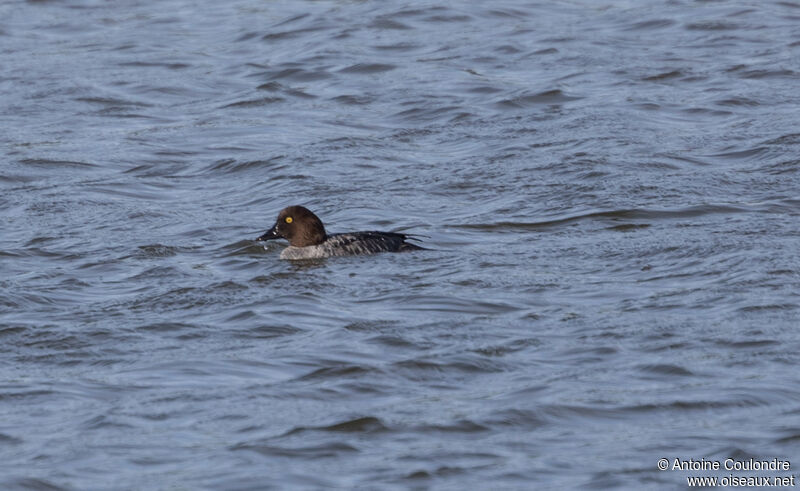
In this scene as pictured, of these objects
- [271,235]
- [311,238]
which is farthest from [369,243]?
[271,235]

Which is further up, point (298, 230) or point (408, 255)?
point (298, 230)

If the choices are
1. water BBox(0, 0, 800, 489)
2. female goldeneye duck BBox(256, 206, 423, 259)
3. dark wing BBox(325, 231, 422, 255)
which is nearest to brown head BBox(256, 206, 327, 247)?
female goldeneye duck BBox(256, 206, 423, 259)

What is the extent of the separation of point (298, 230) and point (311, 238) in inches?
4.9

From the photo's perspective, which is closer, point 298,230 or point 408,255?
point 408,255

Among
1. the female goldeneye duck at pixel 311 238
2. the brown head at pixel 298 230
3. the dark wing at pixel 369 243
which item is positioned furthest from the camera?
the brown head at pixel 298 230

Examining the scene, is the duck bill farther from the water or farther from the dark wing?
the dark wing

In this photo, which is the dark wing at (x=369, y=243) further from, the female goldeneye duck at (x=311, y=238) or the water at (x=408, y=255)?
the water at (x=408, y=255)

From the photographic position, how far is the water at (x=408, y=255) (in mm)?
8023

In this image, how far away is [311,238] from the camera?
12.4 m

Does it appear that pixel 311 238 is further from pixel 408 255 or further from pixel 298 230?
pixel 408 255

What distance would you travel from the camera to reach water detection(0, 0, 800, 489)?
8.02 meters

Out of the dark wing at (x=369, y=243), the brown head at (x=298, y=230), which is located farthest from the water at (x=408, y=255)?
the brown head at (x=298, y=230)

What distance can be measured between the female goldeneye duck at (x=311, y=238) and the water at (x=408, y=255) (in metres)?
0.16

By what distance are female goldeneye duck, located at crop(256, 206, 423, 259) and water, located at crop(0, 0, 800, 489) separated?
159mm
